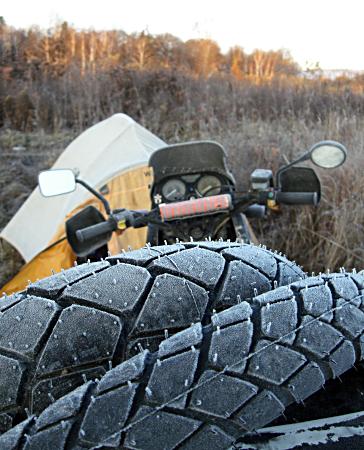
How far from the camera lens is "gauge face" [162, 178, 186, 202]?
2.53m

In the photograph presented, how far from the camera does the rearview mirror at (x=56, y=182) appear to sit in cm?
250

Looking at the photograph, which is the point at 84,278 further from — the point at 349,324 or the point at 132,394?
the point at 349,324

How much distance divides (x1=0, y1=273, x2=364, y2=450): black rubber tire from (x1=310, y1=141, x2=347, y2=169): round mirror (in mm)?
1617

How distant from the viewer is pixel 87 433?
2.72ft

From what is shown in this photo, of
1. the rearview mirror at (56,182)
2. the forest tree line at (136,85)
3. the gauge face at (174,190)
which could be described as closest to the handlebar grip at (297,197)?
the gauge face at (174,190)

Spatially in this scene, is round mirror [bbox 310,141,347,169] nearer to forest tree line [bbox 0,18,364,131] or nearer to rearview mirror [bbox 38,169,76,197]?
rearview mirror [bbox 38,169,76,197]

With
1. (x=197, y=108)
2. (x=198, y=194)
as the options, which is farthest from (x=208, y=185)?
(x=197, y=108)

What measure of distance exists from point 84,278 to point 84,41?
16776 mm

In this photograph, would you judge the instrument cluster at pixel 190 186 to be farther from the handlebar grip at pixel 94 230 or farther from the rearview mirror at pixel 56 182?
the rearview mirror at pixel 56 182

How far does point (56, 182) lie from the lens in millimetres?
2523

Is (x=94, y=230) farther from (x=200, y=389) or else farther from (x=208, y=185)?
(x=200, y=389)

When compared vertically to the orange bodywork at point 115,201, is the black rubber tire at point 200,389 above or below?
above

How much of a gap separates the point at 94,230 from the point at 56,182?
0.39m

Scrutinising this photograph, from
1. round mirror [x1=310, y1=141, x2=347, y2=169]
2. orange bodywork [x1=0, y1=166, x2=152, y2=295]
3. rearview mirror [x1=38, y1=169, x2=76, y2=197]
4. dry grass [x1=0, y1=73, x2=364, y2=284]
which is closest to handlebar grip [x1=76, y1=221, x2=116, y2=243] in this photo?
rearview mirror [x1=38, y1=169, x2=76, y2=197]
